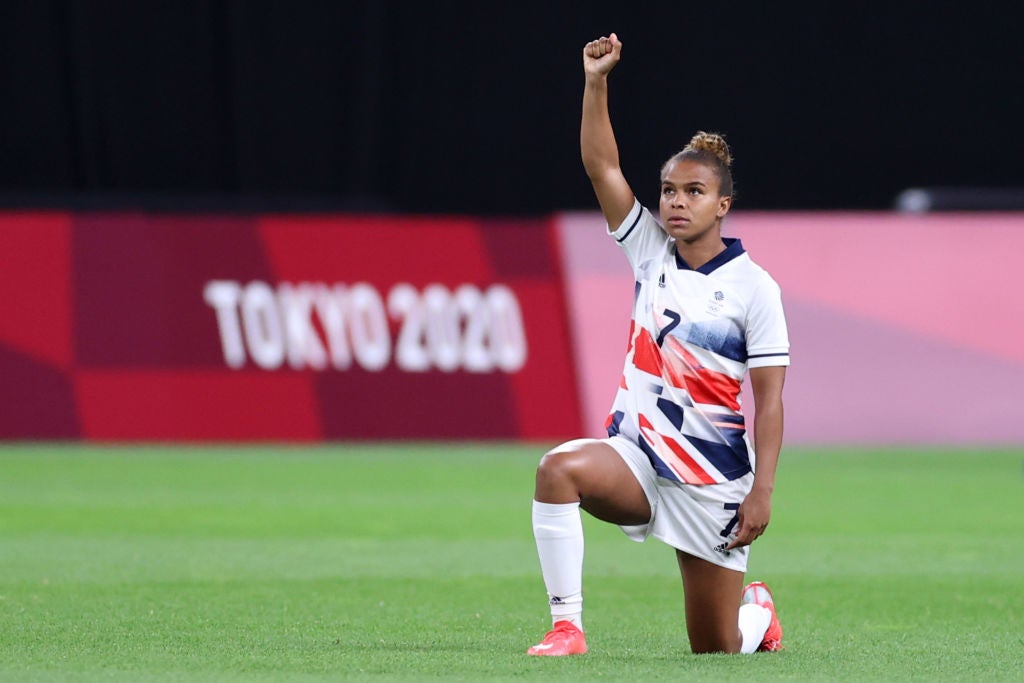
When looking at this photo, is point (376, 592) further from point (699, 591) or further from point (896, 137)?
point (896, 137)

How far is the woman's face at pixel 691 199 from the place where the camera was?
6.06 meters

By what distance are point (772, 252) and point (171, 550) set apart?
930 centimetres

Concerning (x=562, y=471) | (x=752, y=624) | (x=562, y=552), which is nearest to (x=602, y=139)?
(x=562, y=471)

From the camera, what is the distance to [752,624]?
6336 mm

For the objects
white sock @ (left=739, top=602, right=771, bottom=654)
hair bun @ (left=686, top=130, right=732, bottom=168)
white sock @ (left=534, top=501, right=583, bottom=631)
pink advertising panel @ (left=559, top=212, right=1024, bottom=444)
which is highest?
hair bun @ (left=686, top=130, right=732, bottom=168)

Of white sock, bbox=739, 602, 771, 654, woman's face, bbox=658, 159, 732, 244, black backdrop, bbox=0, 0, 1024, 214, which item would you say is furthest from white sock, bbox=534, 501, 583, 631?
black backdrop, bbox=0, 0, 1024, 214

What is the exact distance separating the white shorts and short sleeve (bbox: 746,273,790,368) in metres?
Answer: 0.42

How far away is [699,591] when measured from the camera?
614cm

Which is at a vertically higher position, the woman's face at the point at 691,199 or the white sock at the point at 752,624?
the woman's face at the point at 691,199

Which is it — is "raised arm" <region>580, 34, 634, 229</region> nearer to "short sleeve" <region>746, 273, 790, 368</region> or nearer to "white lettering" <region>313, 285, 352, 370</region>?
"short sleeve" <region>746, 273, 790, 368</region>

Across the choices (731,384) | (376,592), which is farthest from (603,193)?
(376,592)

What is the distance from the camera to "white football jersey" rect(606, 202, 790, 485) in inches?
236

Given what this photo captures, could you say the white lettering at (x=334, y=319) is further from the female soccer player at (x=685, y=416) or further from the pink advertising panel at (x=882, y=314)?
the female soccer player at (x=685, y=416)

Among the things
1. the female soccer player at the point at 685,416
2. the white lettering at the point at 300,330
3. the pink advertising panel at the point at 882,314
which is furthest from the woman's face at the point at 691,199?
the pink advertising panel at the point at 882,314
